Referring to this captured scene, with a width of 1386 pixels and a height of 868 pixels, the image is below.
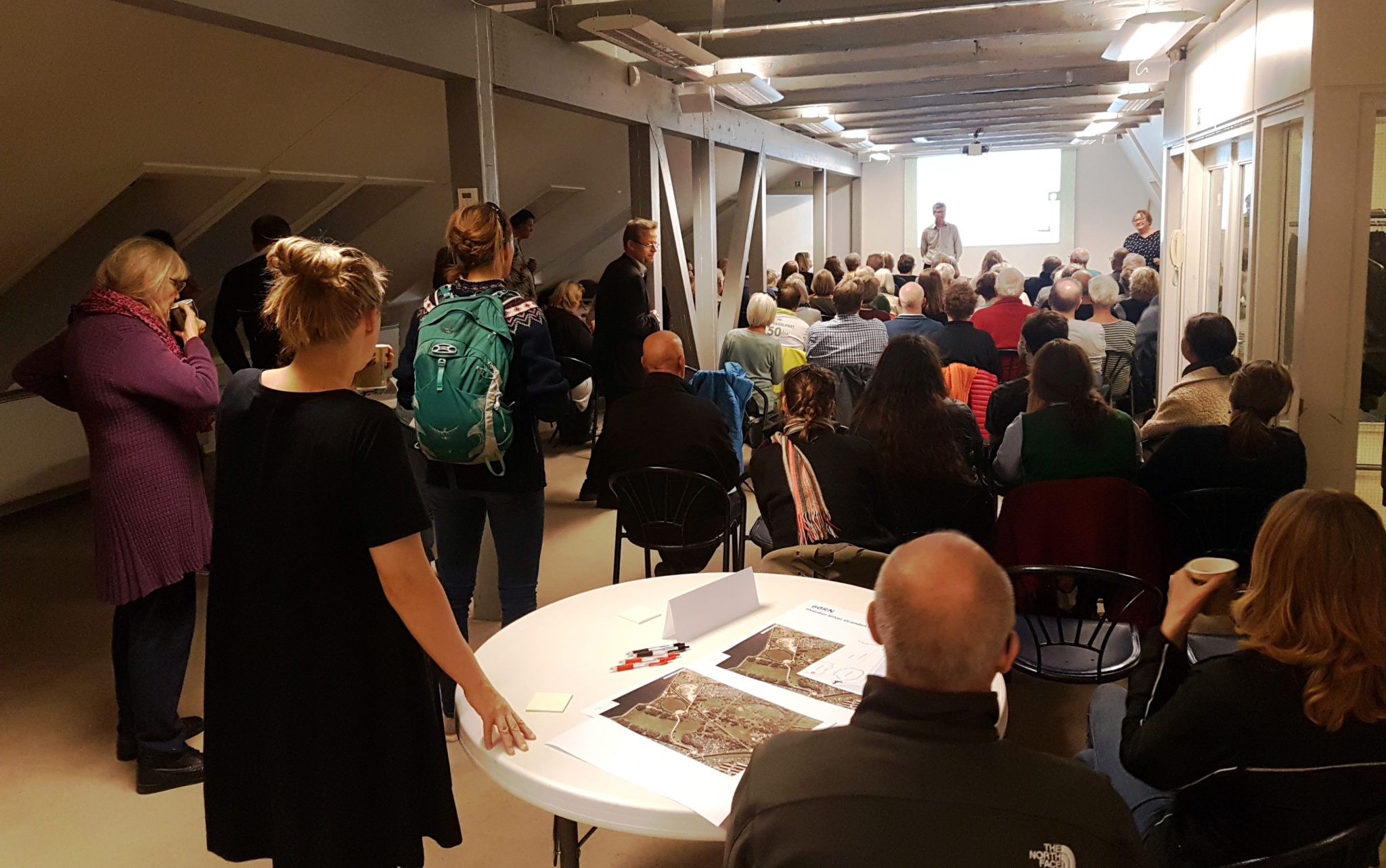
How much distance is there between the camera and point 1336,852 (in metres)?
1.60

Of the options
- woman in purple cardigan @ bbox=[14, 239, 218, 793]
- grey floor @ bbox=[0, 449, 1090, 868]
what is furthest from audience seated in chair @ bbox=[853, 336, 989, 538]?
woman in purple cardigan @ bbox=[14, 239, 218, 793]

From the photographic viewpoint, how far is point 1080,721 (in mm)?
3271

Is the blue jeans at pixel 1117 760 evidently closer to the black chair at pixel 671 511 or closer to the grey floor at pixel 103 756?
the grey floor at pixel 103 756

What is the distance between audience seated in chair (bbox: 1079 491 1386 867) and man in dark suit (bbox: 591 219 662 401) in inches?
158

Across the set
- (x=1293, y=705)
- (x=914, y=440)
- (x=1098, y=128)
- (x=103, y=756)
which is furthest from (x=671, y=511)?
(x=1098, y=128)

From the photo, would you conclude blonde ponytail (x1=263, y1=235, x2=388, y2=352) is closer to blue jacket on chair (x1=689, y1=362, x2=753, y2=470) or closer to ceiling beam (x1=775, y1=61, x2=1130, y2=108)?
blue jacket on chair (x1=689, y1=362, x2=753, y2=470)

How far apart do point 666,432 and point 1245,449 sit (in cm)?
183

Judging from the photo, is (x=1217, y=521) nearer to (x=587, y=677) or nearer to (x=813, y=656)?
(x=813, y=656)

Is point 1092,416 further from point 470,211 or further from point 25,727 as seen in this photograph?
point 25,727

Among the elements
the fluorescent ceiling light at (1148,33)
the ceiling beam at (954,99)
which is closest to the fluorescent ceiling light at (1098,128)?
the ceiling beam at (954,99)

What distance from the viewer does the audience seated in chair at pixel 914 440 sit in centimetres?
317

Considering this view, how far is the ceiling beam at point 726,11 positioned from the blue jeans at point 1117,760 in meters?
3.80

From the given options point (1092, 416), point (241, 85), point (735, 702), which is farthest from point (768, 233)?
point (735, 702)

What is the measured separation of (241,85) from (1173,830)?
184 inches
